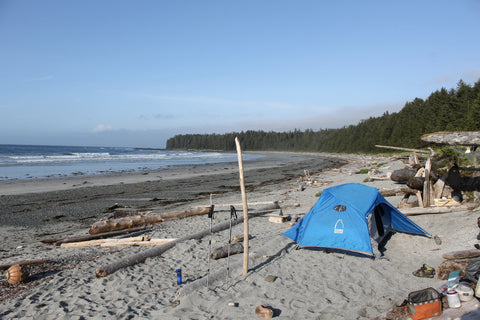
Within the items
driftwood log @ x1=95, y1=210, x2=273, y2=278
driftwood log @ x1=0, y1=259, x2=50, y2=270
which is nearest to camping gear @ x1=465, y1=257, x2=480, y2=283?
driftwood log @ x1=95, y1=210, x2=273, y2=278

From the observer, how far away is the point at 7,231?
432 inches

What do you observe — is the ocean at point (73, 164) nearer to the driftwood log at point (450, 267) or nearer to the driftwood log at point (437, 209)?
the driftwood log at point (437, 209)

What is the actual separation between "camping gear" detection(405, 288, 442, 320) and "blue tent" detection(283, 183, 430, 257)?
8.35 ft

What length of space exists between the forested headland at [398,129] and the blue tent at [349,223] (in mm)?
3607

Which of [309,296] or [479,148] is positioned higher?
[479,148]

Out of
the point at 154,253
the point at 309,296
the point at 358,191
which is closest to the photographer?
the point at 309,296

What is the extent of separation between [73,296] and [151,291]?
1471 millimetres

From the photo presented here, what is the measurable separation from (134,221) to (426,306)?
935 centimetres

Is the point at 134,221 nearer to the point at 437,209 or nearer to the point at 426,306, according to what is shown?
the point at 426,306

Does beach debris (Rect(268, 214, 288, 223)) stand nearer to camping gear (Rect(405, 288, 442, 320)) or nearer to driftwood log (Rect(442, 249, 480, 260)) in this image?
driftwood log (Rect(442, 249, 480, 260))

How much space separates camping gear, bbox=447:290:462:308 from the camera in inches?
190

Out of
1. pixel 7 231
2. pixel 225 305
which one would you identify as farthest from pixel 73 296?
pixel 7 231

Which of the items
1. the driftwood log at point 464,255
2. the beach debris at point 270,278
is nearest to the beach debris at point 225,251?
the beach debris at point 270,278

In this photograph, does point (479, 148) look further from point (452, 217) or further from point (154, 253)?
point (154, 253)
